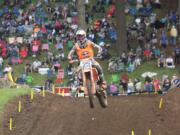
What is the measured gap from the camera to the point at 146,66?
30.2m

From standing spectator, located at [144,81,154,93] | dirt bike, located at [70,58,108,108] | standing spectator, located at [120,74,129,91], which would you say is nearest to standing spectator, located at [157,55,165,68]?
standing spectator, located at [120,74,129,91]

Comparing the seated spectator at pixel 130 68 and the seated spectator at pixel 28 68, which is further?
the seated spectator at pixel 28 68

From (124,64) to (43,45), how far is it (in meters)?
5.92

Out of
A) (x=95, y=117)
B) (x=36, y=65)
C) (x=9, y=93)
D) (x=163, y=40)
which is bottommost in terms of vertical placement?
(x=95, y=117)

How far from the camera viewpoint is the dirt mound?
18516mm

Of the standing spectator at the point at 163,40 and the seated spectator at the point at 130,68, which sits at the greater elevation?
the standing spectator at the point at 163,40

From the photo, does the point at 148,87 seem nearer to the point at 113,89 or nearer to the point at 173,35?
the point at 113,89

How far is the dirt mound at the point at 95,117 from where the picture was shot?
18516 mm

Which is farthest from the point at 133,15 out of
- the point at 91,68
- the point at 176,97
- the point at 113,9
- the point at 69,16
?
the point at 91,68

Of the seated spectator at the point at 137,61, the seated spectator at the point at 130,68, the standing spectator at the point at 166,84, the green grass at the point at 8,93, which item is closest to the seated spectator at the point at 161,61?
the seated spectator at the point at 137,61

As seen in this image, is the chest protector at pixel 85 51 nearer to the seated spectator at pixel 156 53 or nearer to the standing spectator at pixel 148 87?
the standing spectator at pixel 148 87

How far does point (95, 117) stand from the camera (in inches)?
781

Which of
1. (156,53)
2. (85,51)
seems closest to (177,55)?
(156,53)

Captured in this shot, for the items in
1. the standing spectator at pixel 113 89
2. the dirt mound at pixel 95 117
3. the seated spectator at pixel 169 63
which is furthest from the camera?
the seated spectator at pixel 169 63
